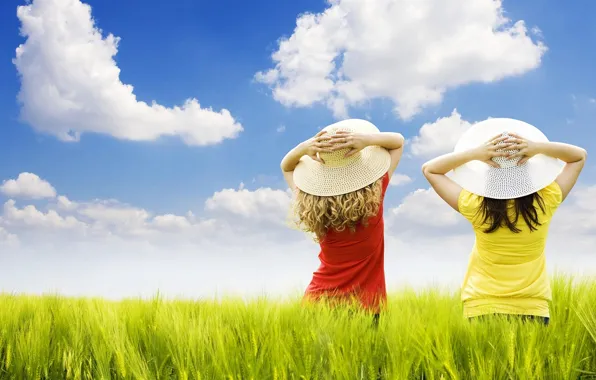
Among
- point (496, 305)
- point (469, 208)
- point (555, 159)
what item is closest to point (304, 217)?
point (469, 208)

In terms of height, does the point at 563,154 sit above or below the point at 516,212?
above

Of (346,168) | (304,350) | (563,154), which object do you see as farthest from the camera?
(346,168)

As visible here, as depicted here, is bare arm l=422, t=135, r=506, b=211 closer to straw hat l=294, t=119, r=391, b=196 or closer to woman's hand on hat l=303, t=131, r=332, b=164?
straw hat l=294, t=119, r=391, b=196

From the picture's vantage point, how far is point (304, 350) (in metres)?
2.19

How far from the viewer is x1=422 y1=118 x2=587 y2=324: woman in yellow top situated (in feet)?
9.80

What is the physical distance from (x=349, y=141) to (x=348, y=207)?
43cm

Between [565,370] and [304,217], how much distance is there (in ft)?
5.87

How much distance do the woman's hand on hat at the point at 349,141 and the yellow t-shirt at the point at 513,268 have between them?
77cm

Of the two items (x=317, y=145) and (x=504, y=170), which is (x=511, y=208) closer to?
(x=504, y=170)

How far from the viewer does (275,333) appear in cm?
241

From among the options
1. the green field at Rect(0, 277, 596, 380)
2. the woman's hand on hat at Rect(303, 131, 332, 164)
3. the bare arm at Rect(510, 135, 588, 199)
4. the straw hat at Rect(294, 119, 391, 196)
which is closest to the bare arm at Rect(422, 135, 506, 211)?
the bare arm at Rect(510, 135, 588, 199)

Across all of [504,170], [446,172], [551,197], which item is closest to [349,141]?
[446,172]

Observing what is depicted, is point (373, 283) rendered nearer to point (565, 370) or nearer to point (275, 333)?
point (275, 333)

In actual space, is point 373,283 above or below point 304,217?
below
